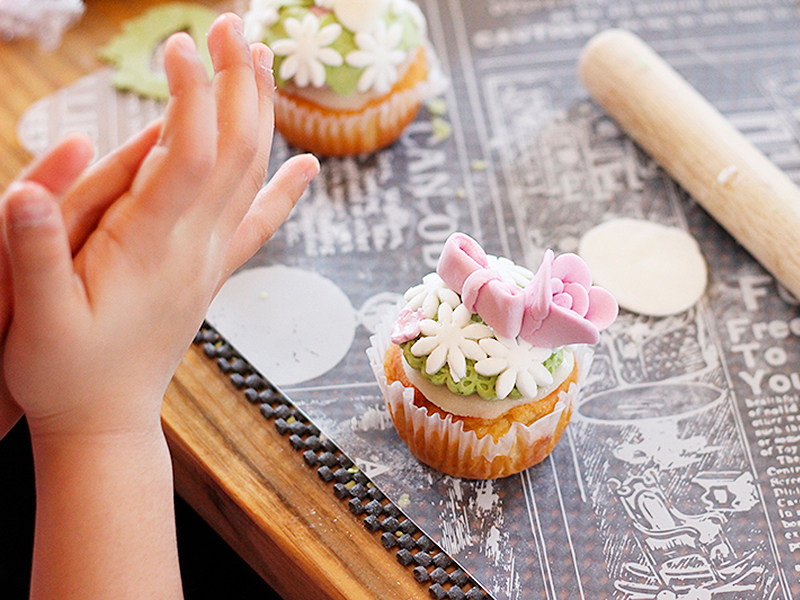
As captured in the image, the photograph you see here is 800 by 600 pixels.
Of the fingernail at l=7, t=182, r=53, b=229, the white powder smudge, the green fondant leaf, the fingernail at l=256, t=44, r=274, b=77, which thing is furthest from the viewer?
the green fondant leaf

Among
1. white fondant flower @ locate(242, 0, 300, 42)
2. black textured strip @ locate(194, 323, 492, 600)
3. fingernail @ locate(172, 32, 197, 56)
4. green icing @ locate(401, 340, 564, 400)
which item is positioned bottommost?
black textured strip @ locate(194, 323, 492, 600)

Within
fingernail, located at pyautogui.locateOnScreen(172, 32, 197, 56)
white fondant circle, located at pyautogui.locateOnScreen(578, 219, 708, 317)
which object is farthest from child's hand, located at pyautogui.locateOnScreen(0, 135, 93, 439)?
white fondant circle, located at pyautogui.locateOnScreen(578, 219, 708, 317)

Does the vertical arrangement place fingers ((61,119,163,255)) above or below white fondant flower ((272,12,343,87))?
above

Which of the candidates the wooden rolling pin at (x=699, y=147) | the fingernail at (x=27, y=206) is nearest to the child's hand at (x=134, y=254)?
the fingernail at (x=27, y=206)

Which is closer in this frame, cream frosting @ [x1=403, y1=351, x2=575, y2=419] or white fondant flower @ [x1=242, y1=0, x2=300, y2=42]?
cream frosting @ [x1=403, y1=351, x2=575, y2=419]

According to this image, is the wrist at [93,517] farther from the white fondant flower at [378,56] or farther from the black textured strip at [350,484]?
the white fondant flower at [378,56]

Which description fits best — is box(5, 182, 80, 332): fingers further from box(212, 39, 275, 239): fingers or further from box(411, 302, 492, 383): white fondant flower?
box(411, 302, 492, 383): white fondant flower
